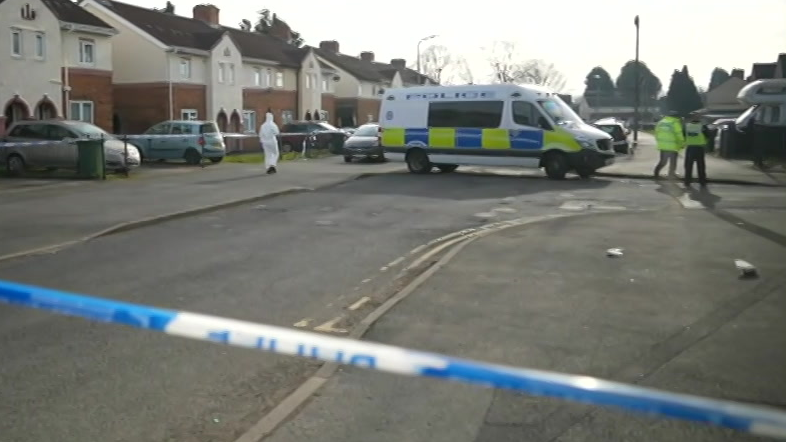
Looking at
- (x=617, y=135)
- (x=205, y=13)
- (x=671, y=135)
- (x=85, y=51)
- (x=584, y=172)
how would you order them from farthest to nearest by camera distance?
(x=205, y=13)
(x=85, y=51)
(x=617, y=135)
(x=584, y=172)
(x=671, y=135)

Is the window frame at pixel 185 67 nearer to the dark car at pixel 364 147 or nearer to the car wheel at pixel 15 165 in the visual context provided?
the dark car at pixel 364 147

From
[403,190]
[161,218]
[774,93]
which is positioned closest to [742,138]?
[774,93]

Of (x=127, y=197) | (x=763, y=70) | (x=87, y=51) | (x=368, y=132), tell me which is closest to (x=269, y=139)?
A: (x=127, y=197)

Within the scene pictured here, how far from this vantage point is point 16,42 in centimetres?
3161

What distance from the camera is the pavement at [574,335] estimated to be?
4324mm

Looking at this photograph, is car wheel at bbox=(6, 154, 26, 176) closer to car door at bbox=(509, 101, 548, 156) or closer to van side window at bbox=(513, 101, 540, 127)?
car door at bbox=(509, 101, 548, 156)

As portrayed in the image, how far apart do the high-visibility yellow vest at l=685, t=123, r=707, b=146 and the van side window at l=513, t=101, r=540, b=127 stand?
3.88 meters

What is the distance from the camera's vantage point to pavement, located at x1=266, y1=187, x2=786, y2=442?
432 cm

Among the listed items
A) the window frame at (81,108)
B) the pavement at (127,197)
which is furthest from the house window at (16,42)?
the pavement at (127,197)

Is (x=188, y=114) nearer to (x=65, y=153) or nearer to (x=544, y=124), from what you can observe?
(x=65, y=153)

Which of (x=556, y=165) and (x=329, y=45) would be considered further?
(x=329, y=45)

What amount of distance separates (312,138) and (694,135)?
2204cm

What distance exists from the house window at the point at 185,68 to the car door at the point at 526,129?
2653 centimetres

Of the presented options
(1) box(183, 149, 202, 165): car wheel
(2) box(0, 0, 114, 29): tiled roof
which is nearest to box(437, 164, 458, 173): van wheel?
(1) box(183, 149, 202, 165): car wheel
